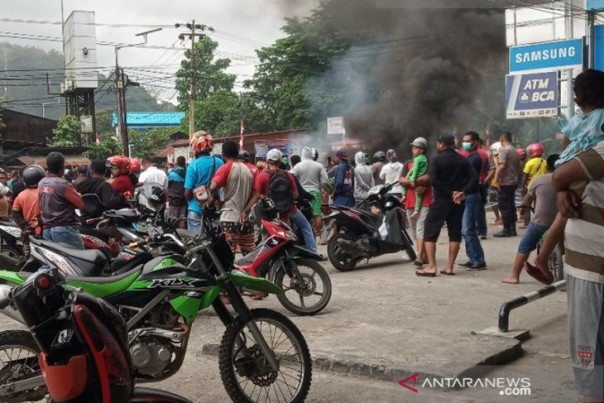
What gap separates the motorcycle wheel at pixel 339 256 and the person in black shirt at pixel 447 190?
1224 millimetres

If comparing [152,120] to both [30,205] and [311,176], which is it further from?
[30,205]

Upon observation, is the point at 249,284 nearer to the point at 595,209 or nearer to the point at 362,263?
the point at 595,209

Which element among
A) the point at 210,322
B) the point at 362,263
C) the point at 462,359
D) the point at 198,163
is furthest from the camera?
the point at 362,263

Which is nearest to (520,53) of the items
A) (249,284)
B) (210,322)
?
(210,322)

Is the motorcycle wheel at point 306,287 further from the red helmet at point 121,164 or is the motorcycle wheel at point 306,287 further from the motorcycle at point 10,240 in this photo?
the motorcycle at point 10,240

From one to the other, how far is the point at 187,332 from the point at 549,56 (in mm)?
7814

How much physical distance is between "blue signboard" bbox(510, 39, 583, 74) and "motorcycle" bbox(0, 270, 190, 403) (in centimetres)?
864

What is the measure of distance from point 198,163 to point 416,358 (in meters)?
3.65

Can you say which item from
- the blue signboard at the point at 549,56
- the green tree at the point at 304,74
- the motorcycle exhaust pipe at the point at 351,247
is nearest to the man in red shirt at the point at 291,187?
the motorcycle exhaust pipe at the point at 351,247

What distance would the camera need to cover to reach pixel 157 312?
4043mm

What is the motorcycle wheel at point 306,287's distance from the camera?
21.0 feet

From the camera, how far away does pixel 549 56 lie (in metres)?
9.97

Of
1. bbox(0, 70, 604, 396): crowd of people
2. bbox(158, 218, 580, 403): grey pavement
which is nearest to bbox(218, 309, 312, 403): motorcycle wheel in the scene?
bbox(158, 218, 580, 403): grey pavement

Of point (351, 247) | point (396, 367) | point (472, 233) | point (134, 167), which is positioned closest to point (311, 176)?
point (351, 247)
